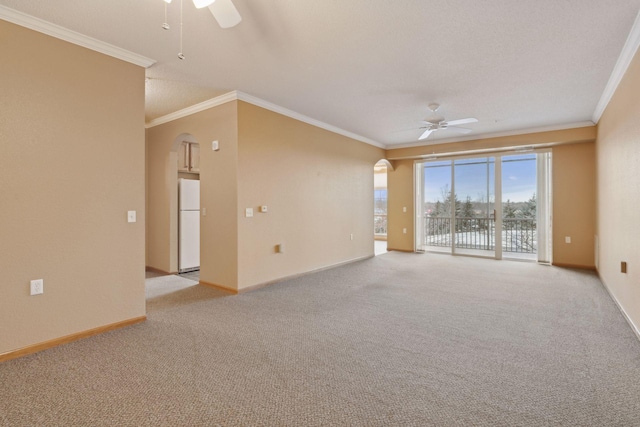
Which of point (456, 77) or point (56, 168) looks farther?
point (456, 77)

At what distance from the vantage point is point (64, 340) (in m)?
2.70

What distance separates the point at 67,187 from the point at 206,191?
1.95 meters

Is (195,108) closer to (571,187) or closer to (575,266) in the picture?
(571,187)

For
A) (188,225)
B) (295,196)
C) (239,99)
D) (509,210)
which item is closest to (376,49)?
(239,99)

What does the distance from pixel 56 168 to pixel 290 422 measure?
9.17 feet

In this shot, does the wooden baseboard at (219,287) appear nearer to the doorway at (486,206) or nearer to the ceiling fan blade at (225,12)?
the ceiling fan blade at (225,12)

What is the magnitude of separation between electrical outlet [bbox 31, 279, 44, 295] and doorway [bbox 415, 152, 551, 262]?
23.4 ft

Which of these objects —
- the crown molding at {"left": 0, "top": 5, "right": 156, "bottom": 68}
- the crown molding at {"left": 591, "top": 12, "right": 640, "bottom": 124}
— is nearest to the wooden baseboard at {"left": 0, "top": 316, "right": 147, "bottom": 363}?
the crown molding at {"left": 0, "top": 5, "right": 156, "bottom": 68}

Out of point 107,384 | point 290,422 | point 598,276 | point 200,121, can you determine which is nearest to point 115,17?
point 200,121

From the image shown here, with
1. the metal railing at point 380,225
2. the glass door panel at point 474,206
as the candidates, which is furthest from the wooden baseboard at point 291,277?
the metal railing at point 380,225

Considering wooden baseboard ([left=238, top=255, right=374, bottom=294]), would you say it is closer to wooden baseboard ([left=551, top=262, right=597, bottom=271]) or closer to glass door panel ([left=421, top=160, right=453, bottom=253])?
glass door panel ([left=421, top=160, right=453, bottom=253])

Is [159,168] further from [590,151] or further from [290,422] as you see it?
[590,151]

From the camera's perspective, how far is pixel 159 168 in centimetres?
541

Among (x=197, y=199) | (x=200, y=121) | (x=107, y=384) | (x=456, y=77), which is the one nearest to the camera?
(x=107, y=384)
